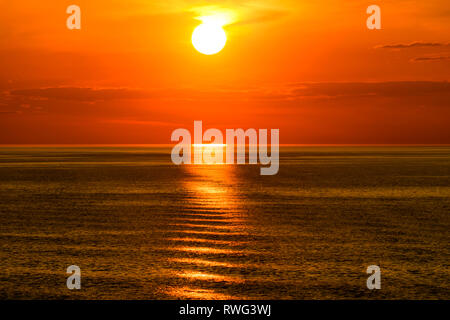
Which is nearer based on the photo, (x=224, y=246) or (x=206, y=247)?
(x=206, y=247)

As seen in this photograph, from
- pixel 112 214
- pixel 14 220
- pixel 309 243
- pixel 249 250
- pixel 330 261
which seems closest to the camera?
pixel 330 261

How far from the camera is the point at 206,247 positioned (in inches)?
577

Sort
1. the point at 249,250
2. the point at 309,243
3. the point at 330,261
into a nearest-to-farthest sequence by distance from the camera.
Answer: the point at 330,261, the point at 249,250, the point at 309,243

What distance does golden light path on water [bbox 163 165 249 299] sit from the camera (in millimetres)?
10555

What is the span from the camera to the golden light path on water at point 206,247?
10555mm

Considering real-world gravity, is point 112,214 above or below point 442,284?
above

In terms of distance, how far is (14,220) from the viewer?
2017 centimetres

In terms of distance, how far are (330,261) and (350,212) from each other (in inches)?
402

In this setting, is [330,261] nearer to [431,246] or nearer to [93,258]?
[431,246]
